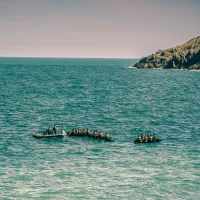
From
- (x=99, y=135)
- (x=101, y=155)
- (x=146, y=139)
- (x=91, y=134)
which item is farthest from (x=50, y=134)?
(x=146, y=139)

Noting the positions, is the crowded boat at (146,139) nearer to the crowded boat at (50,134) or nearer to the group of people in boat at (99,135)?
the group of people in boat at (99,135)

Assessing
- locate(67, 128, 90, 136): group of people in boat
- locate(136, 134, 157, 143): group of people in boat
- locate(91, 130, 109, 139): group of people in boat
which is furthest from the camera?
locate(67, 128, 90, 136): group of people in boat

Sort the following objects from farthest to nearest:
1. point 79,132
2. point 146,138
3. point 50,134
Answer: point 50,134
point 79,132
point 146,138

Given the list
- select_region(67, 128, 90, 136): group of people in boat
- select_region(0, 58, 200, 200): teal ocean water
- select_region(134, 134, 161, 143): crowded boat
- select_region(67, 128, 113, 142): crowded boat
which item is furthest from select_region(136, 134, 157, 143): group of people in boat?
select_region(67, 128, 90, 136): group of people in boat

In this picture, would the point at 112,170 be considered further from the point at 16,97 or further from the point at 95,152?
the point at 16,97

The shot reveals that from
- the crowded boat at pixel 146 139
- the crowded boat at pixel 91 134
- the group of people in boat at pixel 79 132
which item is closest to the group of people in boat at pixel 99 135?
the crowded boat at pixel 91 134

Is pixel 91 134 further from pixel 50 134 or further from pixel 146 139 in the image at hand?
pixel 146 139

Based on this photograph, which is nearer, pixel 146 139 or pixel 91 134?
pixel 146 139

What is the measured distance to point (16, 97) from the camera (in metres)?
118

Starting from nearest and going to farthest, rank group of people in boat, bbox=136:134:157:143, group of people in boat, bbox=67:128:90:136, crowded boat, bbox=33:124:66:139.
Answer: group of people in boat, bbox=136:134:157:143 → crowded boat, bbox=33:124:66:139 → group of people in boat, bbox=67:128:90:136

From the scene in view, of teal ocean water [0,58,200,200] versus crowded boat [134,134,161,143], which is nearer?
teal ocean water [0,58,200,200]

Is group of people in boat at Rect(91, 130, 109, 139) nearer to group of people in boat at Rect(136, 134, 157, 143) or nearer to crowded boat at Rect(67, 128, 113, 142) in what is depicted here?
crowded boat at Rect(67, 128, 113, 142)

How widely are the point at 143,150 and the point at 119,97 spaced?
2586 inches

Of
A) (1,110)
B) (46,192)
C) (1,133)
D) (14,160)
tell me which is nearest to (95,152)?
(14,160)
